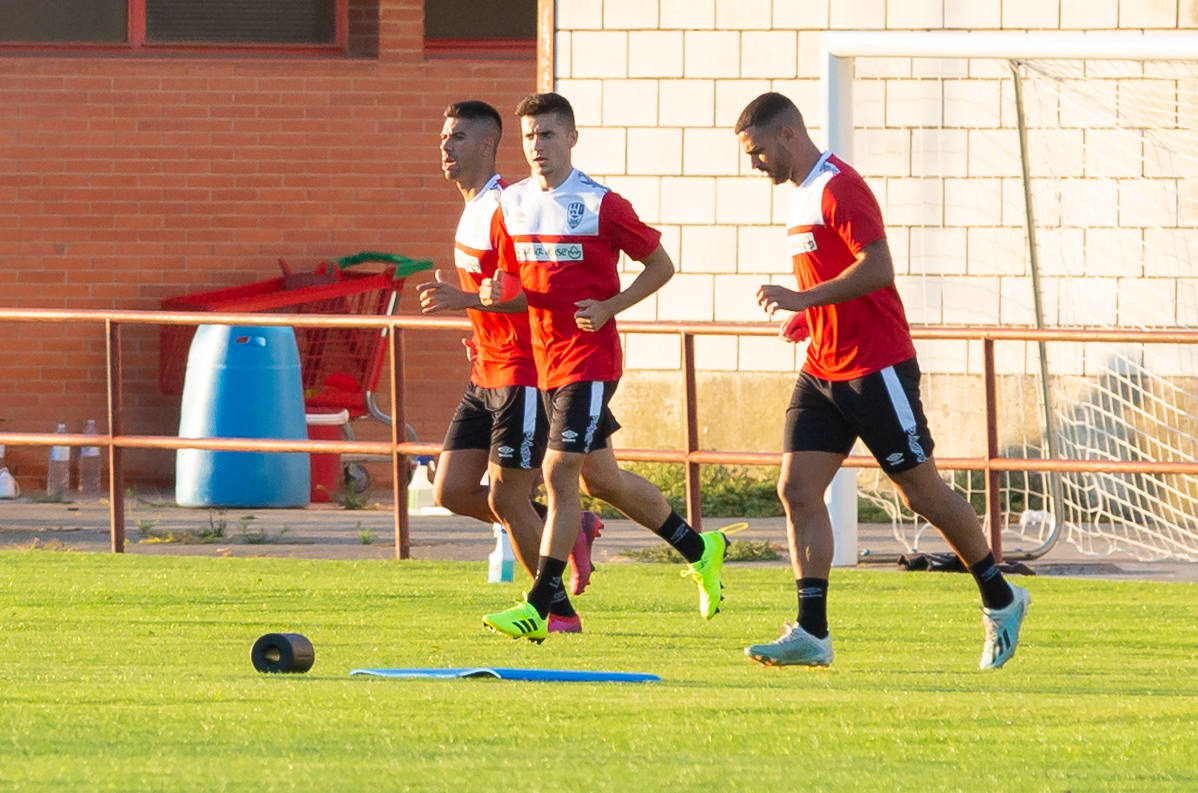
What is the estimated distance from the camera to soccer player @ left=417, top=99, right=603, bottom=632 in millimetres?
8398

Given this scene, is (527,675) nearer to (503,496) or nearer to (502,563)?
(503,496)

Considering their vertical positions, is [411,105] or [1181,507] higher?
[411,105]

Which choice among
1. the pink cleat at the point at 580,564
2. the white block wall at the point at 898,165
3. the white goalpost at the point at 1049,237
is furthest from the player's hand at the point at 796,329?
the white block wall at the point at 898,165

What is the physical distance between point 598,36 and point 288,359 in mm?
2831

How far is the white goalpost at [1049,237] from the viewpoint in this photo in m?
13.6

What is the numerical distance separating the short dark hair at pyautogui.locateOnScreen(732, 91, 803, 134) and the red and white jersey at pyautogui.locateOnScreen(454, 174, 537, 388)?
1.22 meters

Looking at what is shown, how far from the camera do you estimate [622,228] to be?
7.99m

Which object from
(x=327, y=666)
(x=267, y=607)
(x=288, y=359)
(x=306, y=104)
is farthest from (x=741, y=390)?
(x=327, y=666)

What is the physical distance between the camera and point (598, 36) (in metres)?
14.4

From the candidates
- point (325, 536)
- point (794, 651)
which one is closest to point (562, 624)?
point (794, 651)

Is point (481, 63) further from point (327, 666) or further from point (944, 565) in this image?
point (327, 666)

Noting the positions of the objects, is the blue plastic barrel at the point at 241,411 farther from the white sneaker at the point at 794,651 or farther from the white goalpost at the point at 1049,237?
the white sneaker at the point at 794,651

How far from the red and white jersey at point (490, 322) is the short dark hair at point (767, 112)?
1.22m

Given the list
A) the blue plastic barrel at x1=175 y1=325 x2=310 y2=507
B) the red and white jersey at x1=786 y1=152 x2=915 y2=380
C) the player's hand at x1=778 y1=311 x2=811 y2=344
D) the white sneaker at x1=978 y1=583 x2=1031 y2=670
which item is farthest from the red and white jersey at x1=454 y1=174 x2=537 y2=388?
the blue plastic barrel at x1=175 y1=325 x2=310 y2=507
